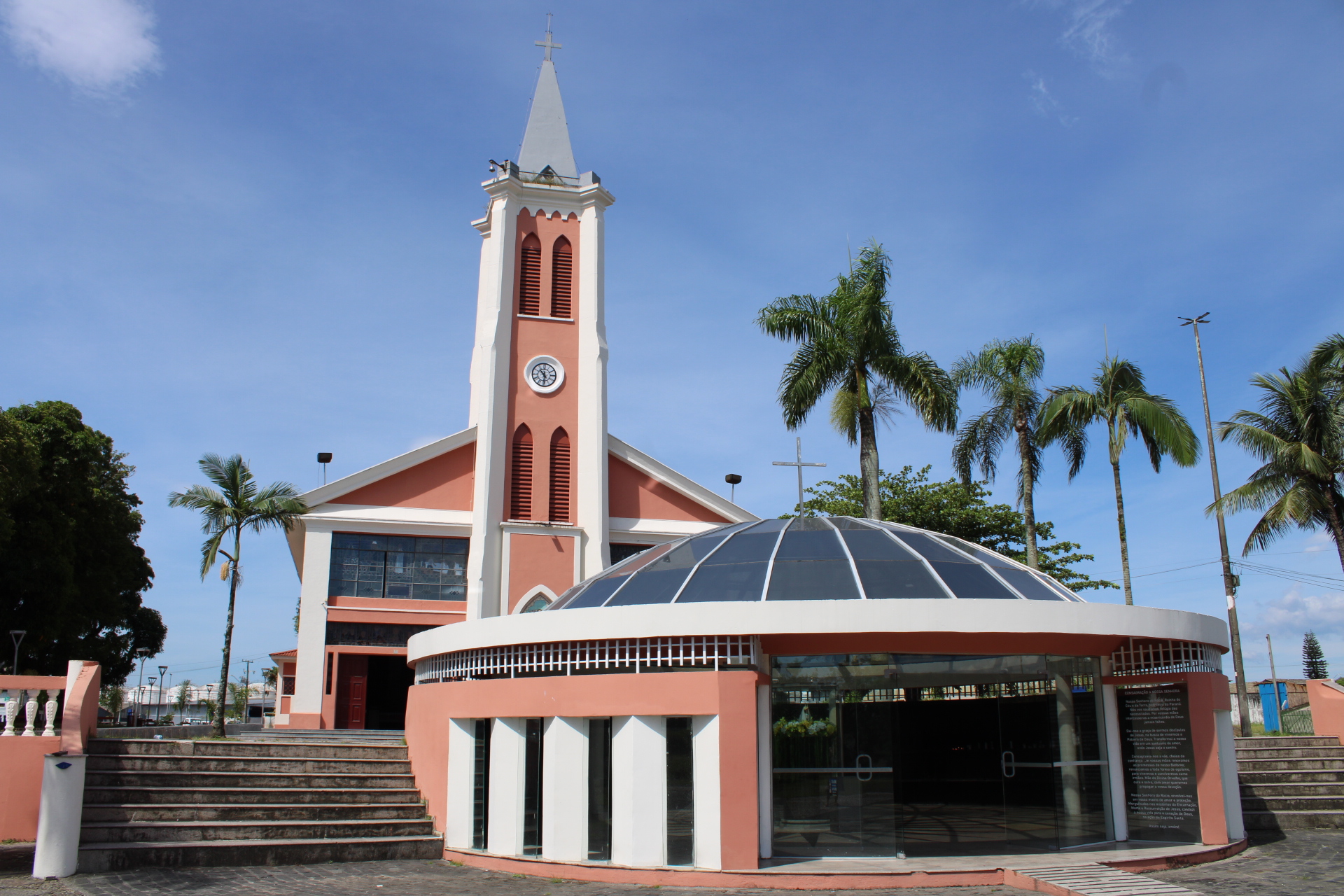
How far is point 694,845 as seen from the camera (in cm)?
1077

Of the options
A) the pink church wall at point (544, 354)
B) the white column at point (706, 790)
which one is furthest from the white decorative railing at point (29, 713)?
the pink church wall at point (544, 354)

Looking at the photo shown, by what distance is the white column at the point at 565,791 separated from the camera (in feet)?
37.4

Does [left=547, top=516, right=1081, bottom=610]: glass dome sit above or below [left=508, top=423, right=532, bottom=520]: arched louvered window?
below

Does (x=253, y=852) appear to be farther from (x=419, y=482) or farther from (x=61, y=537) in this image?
(x=61, y=537)

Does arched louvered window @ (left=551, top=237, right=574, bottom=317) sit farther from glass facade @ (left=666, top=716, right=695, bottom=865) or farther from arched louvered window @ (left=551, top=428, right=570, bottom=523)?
glass facade @ (left=666, top=716, right=695, bottom=865)

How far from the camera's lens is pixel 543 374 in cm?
2702

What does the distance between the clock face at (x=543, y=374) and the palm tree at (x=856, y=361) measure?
748 cm

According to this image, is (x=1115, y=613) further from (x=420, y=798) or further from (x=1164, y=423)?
(x=1164, y=423)

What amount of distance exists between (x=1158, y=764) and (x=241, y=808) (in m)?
12.0

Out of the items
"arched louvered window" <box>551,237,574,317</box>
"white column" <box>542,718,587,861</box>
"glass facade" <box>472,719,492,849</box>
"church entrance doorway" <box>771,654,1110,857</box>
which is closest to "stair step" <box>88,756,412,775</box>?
"glass facade" <box>472,719,492,849</box>

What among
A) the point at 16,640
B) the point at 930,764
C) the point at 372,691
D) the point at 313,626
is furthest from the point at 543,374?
the point at 16,640

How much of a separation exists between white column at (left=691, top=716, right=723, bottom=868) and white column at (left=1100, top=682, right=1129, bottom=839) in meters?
5.31

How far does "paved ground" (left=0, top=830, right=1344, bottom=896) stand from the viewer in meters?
10.0

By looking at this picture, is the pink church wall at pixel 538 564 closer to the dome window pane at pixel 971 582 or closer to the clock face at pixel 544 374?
the clock face at pixel 544 374
